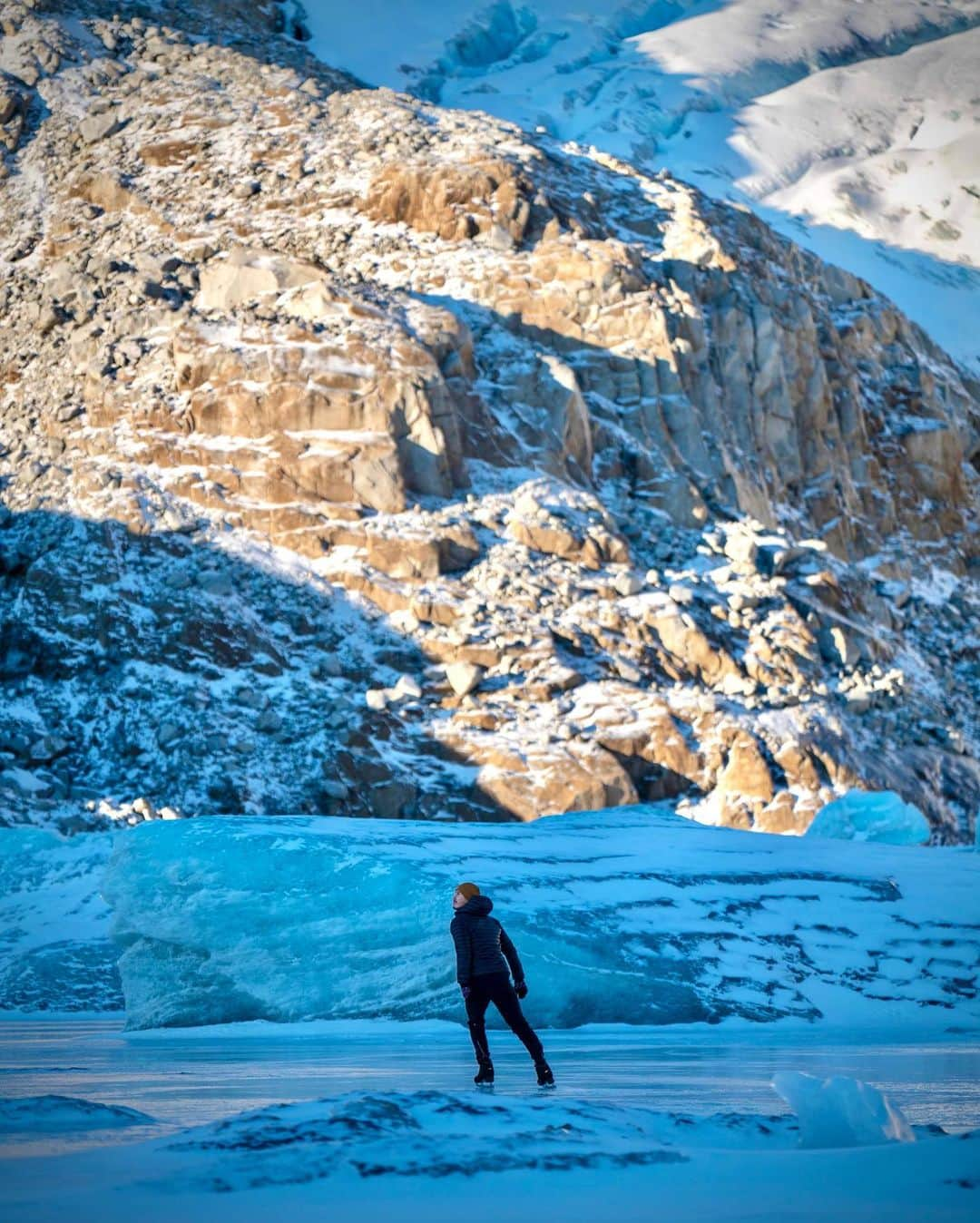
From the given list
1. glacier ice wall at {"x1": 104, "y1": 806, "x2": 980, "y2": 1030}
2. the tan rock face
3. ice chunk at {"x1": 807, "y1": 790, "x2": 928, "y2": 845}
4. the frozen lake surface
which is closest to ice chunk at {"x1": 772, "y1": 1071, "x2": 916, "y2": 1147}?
the frozen lake surface

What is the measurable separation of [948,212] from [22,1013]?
61.3 meters

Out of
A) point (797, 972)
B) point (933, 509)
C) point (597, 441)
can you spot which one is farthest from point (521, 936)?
point (933, 509)

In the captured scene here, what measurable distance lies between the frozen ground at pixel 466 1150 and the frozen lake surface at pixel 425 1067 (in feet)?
0.13

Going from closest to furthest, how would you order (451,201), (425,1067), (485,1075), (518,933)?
(485,1075) → (425,1067) → (518,933) → (451,201)

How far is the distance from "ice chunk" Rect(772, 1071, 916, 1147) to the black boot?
2677 mm

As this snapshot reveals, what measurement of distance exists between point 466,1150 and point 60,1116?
193 centimetres

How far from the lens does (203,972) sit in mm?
12945

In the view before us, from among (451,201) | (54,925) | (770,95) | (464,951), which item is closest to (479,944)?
(464,951)

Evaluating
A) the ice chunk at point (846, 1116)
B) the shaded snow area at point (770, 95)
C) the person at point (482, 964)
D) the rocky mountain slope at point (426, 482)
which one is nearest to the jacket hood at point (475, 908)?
the person at point (482, 964)

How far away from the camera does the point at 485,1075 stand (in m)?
8.12

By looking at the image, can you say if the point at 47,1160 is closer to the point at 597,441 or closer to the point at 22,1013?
the point at 22,1013

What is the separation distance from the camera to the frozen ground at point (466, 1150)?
4.37 metres

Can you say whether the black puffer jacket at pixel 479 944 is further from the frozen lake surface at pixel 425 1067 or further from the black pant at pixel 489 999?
the frozen lake surface at pixel 425 1067

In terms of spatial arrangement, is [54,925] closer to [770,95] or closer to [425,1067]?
[425,1067]
